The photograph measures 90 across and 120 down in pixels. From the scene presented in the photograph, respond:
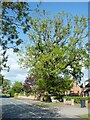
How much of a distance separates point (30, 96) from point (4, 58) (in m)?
74.8

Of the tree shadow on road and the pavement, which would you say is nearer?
the tree shadow on road

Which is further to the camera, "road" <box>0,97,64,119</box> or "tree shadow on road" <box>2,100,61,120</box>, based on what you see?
"road" <box>0,97,64,119</box>

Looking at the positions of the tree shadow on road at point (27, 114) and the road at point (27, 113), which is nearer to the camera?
the tree shadow on road at point (27, 114)

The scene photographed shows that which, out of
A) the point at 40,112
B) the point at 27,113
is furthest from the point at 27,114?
the point at 40,112

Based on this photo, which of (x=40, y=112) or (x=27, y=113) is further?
(x=40, y=112)

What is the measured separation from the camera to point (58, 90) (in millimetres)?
56875

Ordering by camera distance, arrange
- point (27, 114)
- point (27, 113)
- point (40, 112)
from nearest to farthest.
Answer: point (27, 114) < point (27, 113) < point (40, 112)

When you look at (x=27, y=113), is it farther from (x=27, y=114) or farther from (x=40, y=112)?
(x=40, y=112)

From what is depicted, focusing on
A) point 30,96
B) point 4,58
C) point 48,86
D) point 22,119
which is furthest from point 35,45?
point 30,96

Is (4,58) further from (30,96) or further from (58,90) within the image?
(30,96)

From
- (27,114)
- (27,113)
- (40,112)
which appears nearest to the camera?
(27,114)

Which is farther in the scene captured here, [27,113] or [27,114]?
[27,113]

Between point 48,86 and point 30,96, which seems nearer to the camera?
point 48,86

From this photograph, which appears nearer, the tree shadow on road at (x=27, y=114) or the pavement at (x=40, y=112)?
the tree shadow on road at (x=27, y=114)
